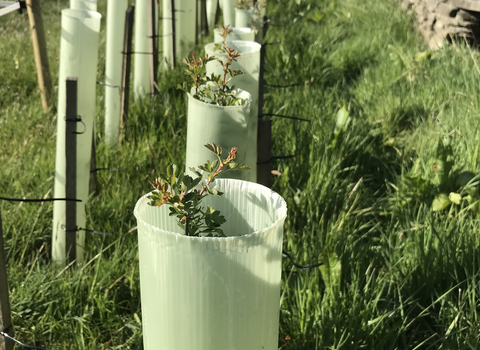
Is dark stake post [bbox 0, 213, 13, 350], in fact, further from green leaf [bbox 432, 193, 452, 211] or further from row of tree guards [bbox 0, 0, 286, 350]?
green leaf [bbox 432, 193, 452, 211]

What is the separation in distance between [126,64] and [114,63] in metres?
0.15

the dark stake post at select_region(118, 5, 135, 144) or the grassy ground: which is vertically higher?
the dark stake post at select_region(118, 5, 135, 144)

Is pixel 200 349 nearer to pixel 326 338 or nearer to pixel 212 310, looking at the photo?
pixel 212 310

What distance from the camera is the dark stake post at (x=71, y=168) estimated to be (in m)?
1.75

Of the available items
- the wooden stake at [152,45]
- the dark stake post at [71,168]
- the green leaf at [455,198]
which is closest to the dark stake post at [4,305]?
the dark stake post at [71,168]

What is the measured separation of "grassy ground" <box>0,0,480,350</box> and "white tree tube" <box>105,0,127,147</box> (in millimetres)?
94

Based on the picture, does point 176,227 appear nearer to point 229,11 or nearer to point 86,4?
point 86,4

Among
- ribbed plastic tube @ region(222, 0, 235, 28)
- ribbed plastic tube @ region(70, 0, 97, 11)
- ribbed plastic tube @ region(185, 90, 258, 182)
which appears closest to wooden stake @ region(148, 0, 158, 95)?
ribbed plastic tube @ region(70, 0, 97, 11)

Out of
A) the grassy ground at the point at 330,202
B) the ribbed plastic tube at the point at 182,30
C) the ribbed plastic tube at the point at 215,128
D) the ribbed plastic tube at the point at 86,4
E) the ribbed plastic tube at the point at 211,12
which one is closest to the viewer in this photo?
the ribbed plastic tube at the point at 215,128

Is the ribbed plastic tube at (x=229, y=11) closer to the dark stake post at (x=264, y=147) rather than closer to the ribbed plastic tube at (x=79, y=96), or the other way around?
the ribbed plastic tube at (x=79, y=96)

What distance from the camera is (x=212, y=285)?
0.86 metres

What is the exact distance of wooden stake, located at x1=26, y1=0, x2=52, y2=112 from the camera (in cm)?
294

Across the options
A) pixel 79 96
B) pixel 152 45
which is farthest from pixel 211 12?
pixel 79 96

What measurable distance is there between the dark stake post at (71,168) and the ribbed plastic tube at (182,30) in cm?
212
